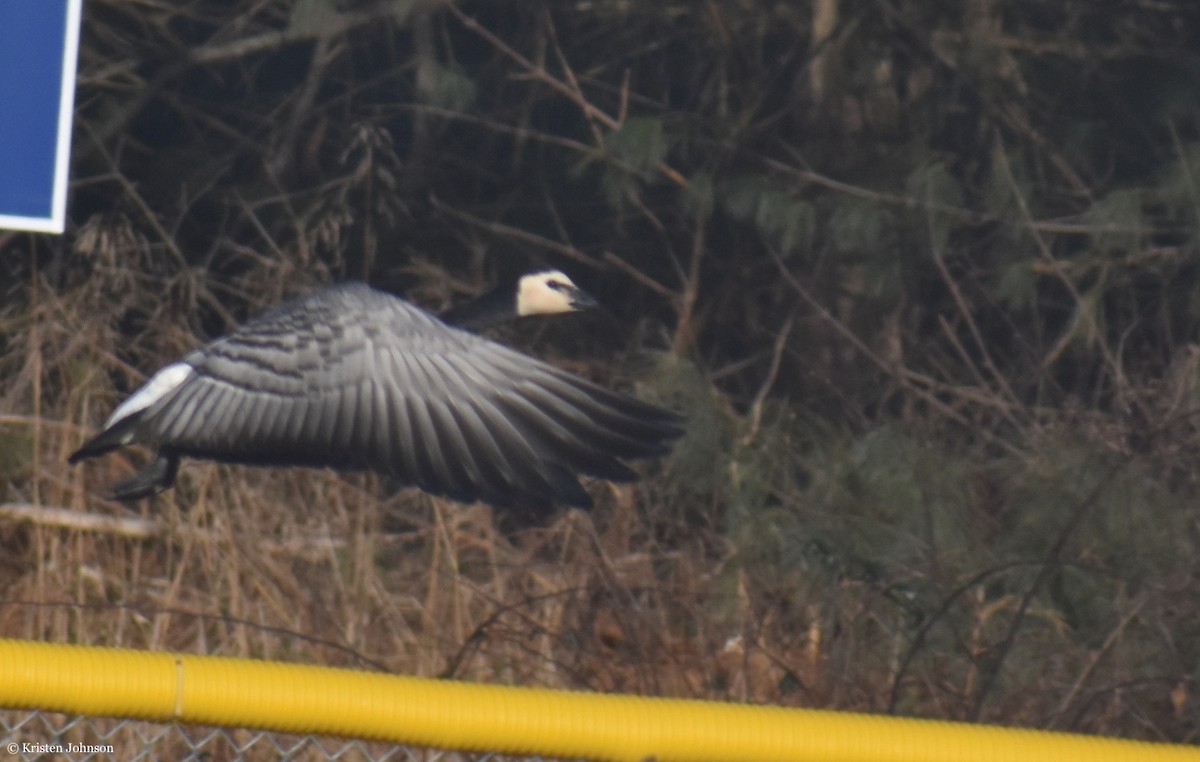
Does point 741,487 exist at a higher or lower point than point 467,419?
lower

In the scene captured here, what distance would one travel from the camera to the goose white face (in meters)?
3.93

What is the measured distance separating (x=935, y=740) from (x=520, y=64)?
18.1 feet

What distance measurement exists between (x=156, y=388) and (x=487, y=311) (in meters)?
0.91

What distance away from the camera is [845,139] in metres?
6.71

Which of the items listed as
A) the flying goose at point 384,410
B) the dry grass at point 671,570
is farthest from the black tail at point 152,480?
the dry grass at point 671,570

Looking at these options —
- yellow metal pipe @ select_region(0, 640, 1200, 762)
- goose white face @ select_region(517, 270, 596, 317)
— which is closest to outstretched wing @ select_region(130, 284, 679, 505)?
goose white face @ select_region(517, 270, 596, 317)

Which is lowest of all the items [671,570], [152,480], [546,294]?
[671,570]

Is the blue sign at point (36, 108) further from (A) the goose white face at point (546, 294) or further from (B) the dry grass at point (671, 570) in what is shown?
(A) the goose white face at point (546, 294)

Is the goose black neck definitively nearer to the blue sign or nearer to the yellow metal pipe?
the blue sign

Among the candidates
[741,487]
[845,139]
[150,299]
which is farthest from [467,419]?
[845,139]

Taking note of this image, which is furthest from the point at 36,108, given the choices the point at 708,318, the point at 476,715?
the point at 708,318

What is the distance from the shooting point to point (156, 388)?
333 cm

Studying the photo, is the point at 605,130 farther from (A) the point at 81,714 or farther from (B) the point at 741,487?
(A) the point at 81,714

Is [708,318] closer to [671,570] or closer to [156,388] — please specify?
[671,570]
